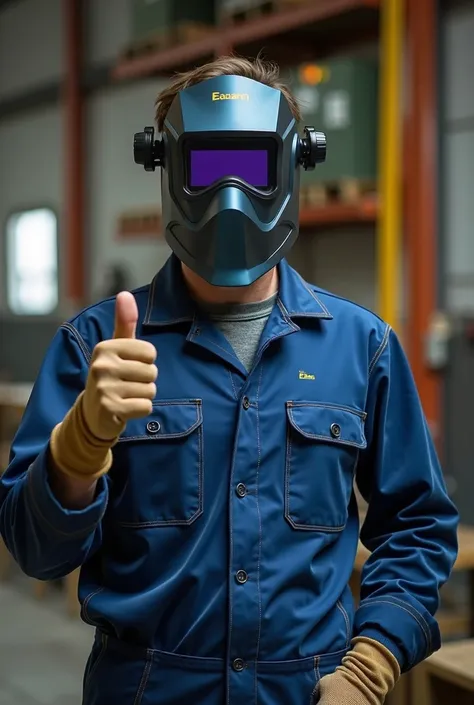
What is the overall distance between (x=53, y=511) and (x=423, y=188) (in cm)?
371

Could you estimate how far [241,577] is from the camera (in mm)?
1459

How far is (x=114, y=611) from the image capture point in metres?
1.45

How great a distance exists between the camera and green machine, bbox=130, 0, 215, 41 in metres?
5.78

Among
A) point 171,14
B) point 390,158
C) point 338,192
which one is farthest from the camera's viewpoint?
point 171,14

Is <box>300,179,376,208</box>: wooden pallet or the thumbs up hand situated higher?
<box>300,179,376,208</box>: wooden pallet

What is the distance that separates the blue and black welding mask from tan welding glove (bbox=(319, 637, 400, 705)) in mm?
602

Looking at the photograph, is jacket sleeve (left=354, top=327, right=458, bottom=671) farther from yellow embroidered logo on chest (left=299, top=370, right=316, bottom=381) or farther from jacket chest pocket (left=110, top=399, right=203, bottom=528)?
jacket chest pocket (left=110, top=399, right=203, bottom=528)

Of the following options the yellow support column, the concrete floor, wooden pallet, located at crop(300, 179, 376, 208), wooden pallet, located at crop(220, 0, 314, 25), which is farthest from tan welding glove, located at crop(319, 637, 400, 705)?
wooden pallet, located at crop(220, 0, 314, 25)

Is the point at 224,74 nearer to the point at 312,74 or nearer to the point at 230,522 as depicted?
the point at 230,522

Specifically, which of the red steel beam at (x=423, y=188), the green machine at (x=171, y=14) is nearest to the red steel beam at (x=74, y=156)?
the green machine at (x=171, y=14)

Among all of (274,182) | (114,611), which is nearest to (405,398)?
(274,182)

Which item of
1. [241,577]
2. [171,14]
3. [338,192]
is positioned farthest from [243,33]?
[241,577]

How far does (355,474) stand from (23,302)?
25.3ft

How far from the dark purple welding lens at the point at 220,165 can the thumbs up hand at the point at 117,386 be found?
363 millimetres
